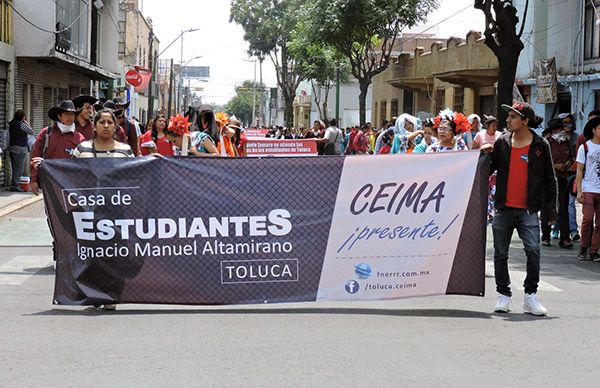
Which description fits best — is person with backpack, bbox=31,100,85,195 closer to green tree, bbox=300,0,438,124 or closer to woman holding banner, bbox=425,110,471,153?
woman holding banner, bbox=425,110,471,153

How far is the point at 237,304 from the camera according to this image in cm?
784

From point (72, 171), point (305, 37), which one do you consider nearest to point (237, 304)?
point (72, 171)

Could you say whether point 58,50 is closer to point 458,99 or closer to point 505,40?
point 505,40

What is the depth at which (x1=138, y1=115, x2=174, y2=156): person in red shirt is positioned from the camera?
43.3 feet

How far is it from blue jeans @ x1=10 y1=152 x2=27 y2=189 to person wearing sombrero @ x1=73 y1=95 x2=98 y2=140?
39.4 feet

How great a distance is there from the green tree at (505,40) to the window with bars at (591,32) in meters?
7.03

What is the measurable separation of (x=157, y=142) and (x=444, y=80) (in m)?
23.4

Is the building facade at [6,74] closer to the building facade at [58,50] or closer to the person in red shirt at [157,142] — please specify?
the building facade at [58,50]

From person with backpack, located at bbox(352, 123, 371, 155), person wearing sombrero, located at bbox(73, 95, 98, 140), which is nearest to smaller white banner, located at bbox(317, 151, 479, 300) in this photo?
person wearing sombrero, located at bbox(73, 95, 98, 140)

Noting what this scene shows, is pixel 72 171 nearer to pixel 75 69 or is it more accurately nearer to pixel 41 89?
pixel 41 89

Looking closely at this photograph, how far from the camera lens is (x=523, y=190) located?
788cm

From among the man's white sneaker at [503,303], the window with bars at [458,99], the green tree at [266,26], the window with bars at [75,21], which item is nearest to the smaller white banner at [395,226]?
the man's white sneaker at [503,303]

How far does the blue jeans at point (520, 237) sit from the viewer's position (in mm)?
7914

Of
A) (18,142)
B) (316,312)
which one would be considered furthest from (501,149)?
(18,142)
